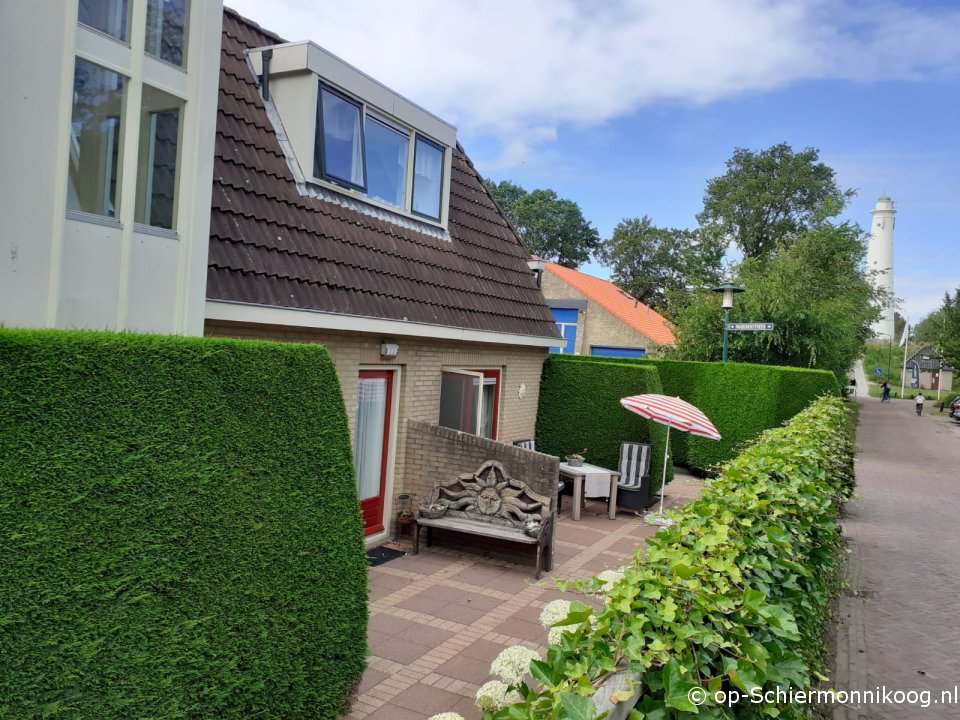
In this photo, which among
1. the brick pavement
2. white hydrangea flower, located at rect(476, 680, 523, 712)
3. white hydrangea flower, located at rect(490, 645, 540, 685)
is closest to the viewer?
white hydrangea flower, located at rect(476, 680, 523, 712)

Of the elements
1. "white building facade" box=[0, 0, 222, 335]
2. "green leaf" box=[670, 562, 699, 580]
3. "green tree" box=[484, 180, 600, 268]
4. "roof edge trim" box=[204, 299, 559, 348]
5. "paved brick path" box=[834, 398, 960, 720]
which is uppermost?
"green tree" box=[484, 180, 600, 268]

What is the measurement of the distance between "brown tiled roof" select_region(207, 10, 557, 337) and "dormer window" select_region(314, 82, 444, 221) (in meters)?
0.45

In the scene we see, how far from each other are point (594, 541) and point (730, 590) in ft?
21.8

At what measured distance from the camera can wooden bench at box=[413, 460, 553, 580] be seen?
8133 millimetres

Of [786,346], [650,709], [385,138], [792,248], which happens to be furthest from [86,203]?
[792,248]

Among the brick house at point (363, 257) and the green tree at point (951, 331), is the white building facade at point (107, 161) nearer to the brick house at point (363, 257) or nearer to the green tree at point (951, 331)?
the brick house at point (363, 257)

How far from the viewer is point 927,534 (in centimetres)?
1180

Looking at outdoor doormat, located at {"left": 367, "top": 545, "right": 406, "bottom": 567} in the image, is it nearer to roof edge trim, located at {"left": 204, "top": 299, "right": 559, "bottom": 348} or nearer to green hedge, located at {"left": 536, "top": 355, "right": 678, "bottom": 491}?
roof edge trim, located at {"left": 204, "top": 299, "right": 559, "bottom": 348}

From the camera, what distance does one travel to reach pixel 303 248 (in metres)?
7.68

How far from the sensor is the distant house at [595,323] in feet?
114

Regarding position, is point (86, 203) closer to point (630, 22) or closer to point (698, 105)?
point (630, 22)

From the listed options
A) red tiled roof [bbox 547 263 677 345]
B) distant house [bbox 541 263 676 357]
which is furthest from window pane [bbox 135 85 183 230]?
red tiled roof [bbox 547 263 677 345]

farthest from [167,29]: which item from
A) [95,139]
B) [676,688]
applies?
[676,688]

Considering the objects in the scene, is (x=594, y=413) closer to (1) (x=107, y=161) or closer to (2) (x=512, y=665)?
(2) (x=512, y=665)
